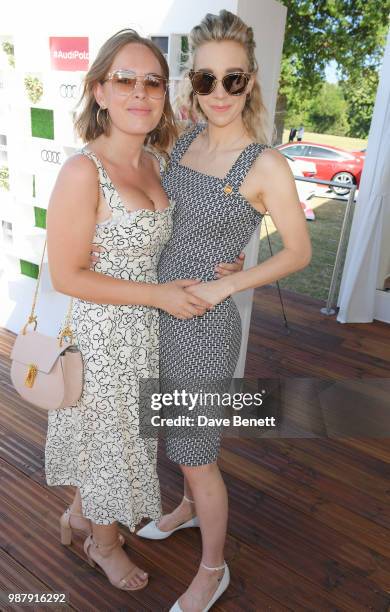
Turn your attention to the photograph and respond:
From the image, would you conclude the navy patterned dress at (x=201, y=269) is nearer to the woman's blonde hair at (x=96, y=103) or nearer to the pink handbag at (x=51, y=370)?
the woman's blonde hair at (x=96, y=103)

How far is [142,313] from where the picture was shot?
1650 millimetres

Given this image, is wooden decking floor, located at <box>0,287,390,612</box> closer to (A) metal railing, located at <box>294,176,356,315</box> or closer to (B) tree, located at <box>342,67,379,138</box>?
(A) metal railing, located at <box>294,176,356,315</box>

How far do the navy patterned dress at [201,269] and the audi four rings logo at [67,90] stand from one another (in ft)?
5.32

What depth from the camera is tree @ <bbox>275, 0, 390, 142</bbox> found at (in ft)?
30.9

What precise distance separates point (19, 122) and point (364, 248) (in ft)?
9.82

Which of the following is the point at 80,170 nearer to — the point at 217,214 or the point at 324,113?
the point at 217,214

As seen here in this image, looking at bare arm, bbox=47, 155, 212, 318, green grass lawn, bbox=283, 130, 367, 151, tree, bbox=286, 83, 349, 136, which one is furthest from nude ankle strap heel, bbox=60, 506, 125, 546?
tree, bbox=286, 83, 349, 136

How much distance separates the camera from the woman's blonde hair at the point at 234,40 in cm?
153

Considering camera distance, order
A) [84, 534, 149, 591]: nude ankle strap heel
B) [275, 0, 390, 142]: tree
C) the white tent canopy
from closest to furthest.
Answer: [84, 534, 149, 591]: nude ankle strap heel < the white tent canopy < [275, 0, 390, 142]: tree

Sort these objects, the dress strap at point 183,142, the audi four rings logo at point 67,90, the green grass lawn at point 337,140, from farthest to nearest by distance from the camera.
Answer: the green grass lawn at point 337,140 → the audi four rings logo at point 67,90 → the dress strap at point 183,142

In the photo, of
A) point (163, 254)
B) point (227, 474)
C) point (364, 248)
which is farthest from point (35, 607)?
point (364, 248)

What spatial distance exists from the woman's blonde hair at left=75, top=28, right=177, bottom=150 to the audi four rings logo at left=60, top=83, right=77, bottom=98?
1502 mm

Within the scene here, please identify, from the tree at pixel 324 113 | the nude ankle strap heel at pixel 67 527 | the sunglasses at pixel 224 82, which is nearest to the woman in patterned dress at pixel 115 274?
the sunglasses at pixel 224 82

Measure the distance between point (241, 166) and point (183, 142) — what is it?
34cm
